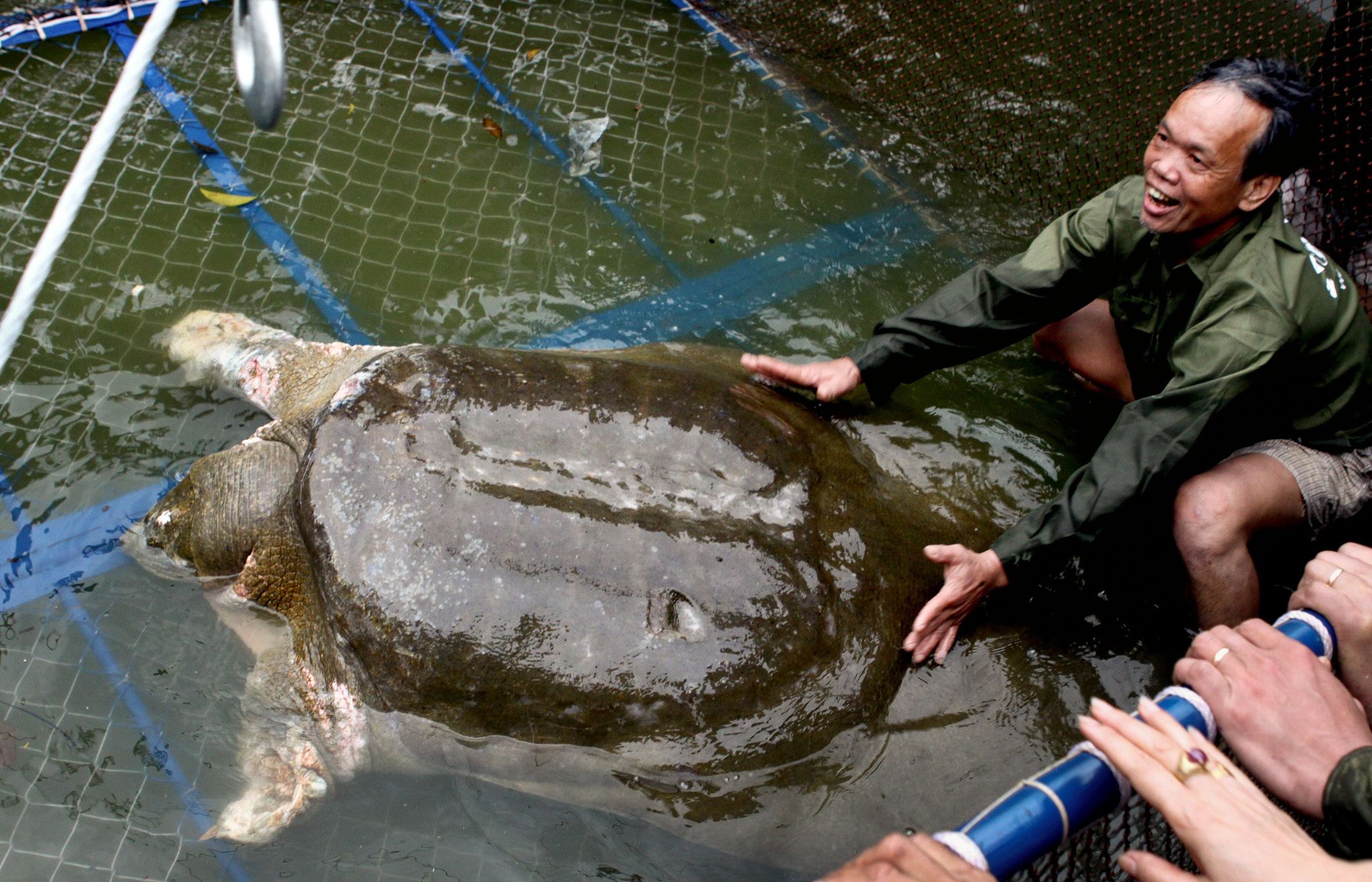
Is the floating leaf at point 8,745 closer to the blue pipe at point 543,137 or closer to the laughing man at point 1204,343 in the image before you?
the laughing man at point 1204,343

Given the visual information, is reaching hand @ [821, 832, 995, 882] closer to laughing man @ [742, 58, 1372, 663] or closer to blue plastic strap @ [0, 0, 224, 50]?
laughing man @ [742, 58, 1372, 663]

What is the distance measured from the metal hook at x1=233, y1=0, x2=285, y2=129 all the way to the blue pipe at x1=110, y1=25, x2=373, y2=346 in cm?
232

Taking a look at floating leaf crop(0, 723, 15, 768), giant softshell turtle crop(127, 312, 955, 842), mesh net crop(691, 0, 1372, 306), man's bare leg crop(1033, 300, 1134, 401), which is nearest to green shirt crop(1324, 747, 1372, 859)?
giant softshell turtle crop(127, 312, 955, 842)

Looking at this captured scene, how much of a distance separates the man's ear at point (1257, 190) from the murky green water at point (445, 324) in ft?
3.40

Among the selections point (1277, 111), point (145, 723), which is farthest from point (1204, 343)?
point (145, 723)

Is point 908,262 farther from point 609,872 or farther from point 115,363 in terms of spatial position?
point 115,363

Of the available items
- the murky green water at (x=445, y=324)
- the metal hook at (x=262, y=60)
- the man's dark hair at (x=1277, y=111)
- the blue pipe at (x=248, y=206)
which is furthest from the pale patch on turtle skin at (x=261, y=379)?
the man's dark hair at (x=1277, y=111)

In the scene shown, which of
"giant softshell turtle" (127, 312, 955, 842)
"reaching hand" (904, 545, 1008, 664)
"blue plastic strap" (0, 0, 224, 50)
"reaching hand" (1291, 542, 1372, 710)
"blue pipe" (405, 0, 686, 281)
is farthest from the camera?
"blue plastic strap" (0, 0, 224, 50)

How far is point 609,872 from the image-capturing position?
2.97 metres

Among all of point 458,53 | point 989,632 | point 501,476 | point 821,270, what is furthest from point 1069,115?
point 501,476

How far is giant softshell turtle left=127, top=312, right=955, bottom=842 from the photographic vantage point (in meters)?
2.61

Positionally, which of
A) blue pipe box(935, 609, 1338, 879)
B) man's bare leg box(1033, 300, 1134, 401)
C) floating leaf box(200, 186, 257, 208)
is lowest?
floating leaf box(200, 186, 257, 208)

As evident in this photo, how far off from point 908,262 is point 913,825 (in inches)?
112

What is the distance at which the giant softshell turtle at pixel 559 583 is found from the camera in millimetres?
2607
